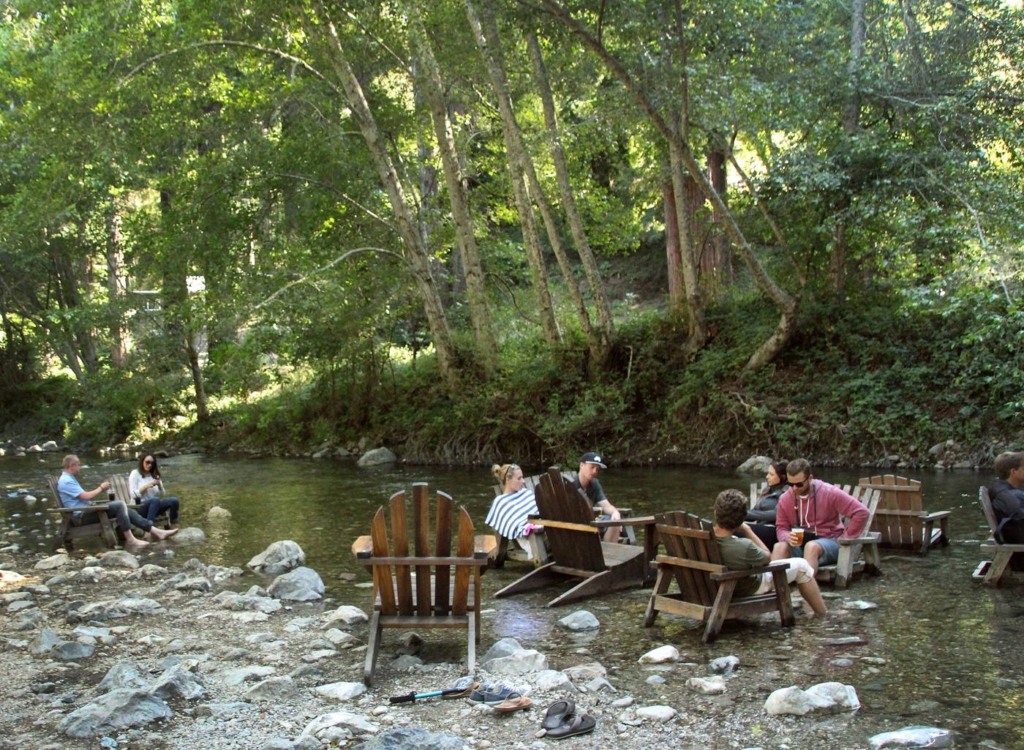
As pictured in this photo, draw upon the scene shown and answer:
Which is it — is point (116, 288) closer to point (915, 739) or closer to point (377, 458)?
point (377, 458)

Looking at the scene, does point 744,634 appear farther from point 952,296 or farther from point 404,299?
point 404,299

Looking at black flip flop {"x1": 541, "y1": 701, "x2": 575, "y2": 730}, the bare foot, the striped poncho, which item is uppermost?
the striped poncho

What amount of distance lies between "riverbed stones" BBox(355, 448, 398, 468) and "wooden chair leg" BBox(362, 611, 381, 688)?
52.5 ft

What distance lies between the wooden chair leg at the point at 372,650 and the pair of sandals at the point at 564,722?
1340 mm

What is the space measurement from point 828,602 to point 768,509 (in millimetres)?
1335

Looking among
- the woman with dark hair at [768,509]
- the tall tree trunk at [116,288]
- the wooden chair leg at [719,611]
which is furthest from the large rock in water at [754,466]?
the tall tree trunk at [116,288]

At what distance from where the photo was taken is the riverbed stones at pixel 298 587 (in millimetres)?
8984

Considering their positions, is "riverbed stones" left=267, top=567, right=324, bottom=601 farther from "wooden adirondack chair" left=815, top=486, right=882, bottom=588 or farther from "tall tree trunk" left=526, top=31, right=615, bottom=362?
"tall tree trunk" left=526, top=31, right=615, bottom=362

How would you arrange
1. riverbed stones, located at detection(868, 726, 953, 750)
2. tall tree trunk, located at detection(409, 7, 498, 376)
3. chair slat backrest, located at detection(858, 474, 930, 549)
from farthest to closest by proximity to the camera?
tall tree trunk, located at detection(409, 7, 498, 376) < chair slat backrest, located at detection(858, 474, 930, 549) < riverbed stones, located at detection(868, 726, 953, 750)

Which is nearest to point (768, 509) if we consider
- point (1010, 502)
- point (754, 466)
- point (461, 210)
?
point (1010, 502)

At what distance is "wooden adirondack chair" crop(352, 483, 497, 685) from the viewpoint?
6.57 metres

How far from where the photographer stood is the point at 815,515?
8.34 meters

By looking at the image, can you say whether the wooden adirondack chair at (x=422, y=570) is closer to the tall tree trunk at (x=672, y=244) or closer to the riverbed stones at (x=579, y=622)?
the riverbed stones at (x=579, y=622)

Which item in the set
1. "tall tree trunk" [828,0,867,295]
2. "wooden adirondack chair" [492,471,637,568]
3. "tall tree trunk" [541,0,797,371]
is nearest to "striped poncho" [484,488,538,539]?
"wooden adirondack chair" [492,471,637,568]
